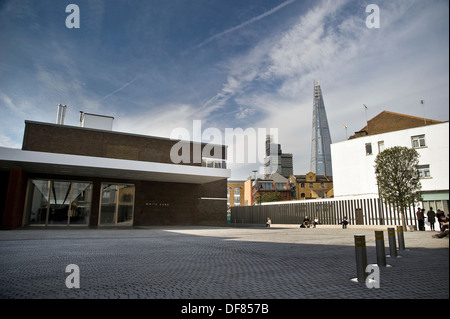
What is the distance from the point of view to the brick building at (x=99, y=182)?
69.5 ft

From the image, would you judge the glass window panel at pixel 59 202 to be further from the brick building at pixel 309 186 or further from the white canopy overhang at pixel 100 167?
the brick building at pixel 309 186

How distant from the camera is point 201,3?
6.02 meters

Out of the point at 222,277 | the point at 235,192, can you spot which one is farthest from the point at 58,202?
the point at 235,192

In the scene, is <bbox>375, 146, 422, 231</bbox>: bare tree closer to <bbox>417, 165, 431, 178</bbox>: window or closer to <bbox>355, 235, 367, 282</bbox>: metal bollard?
<bbox>417, 165, 431, 178</bbox>: window

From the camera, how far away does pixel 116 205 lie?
2714 centimetres

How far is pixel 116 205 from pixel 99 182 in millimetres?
2749

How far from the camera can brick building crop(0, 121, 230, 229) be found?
69.5 ft

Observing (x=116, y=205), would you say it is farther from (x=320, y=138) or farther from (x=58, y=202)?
(x=320, y=138)

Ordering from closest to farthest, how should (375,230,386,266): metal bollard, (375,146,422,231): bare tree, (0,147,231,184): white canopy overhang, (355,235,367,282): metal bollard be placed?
(355,235,367,282): metal bollard, (375,230,386,266): metal bollard, (375,146,422,231): bare tree, (0,147,231,184): white canopy overhang

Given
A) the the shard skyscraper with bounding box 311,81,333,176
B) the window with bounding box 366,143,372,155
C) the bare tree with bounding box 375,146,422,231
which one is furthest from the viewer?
the the shard skyscraper with bounding box 311,81,333,176

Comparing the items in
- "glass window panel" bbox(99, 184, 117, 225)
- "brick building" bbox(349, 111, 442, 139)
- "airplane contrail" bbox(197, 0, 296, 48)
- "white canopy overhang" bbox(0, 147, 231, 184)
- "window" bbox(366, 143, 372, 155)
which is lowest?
"glass window panel" bbox(99, 184, 117, 225)

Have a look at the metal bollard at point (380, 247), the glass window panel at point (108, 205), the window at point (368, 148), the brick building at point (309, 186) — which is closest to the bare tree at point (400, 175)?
the window at point (368, 148)

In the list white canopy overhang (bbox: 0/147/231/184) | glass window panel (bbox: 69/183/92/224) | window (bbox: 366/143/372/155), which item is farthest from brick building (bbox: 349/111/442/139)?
glass window panel (bbox: 69/183/92/224)
